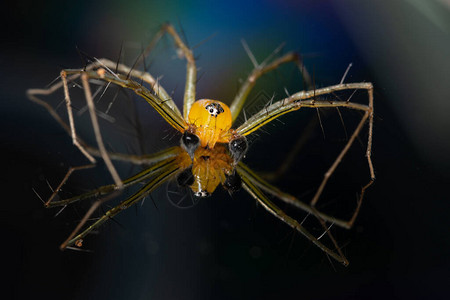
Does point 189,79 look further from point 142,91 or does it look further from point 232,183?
point 232,183

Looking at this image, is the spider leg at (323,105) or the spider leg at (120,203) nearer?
the spider leg at (120,203)

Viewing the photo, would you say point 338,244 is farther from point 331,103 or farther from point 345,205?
point 331,103

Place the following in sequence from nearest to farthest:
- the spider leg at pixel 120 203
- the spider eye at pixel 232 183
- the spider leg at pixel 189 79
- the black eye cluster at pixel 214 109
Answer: the spider leg at pixel 120 203 → the spider eye at pixel 232 183 → the black eye cluster at pixel 214 109 → the spider leg at pixel 189 79

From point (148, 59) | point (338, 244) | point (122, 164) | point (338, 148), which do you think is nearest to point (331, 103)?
point (338, 148)

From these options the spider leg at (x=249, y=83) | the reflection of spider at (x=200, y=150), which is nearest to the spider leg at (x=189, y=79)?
the reflection of spider at (x=200, y=150)

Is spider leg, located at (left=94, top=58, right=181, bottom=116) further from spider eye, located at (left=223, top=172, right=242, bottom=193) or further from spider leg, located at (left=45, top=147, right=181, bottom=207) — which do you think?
spider eye, located at (left=223, top=172, right=242, bottom=193)

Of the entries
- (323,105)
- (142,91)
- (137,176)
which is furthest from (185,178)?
(323,105)

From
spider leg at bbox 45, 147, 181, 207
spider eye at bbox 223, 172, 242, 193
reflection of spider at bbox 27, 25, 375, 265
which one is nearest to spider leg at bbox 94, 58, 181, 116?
reflection of spider at bbox 27, 25, 375, 265

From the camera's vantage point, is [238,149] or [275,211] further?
[238,149]

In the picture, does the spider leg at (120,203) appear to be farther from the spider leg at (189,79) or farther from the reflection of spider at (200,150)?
the spider leg at (189,79)
